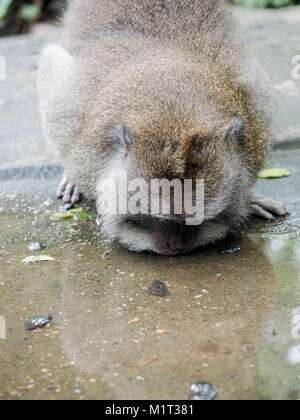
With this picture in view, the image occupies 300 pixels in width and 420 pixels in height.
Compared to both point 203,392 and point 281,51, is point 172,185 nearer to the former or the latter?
point 203,392

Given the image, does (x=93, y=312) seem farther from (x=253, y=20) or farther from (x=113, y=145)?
(x=253, y=20)

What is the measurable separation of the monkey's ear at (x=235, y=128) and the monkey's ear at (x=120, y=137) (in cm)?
56

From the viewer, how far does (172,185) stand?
10.3ft

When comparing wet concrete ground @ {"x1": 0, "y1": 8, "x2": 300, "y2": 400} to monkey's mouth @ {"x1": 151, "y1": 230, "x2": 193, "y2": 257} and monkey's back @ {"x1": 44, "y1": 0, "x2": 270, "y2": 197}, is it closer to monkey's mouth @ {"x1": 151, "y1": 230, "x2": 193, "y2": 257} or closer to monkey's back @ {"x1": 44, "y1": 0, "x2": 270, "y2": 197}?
monkey's mouth @ {"x1": 151, "y1": 230, "x2": 193, "y2": 257}

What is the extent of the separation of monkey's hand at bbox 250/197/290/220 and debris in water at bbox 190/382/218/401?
6.19 ft

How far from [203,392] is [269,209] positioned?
199 centimetres

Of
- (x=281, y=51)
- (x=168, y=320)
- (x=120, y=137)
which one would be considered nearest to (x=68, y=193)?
(x=120, y=137)

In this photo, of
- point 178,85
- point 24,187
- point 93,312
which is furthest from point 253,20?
point 93,312

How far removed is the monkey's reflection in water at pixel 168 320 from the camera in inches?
99.7

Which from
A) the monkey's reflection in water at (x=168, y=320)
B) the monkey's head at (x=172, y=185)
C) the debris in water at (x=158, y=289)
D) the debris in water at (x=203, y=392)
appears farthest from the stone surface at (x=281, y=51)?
the debris in water at (x=203, y=392)

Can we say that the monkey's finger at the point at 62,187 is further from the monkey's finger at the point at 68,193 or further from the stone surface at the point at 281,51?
the stone surface at the point at 281,51

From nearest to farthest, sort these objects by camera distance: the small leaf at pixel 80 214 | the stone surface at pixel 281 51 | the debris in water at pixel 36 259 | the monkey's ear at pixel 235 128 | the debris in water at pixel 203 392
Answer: the debris in water at pixel 203 392
the monkey's ear at pixel 235 128
the debris in water at pixel 36 259
the small leaf at pixel 80 214
the stone surface at pixel 281 51

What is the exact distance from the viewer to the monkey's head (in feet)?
10.4
